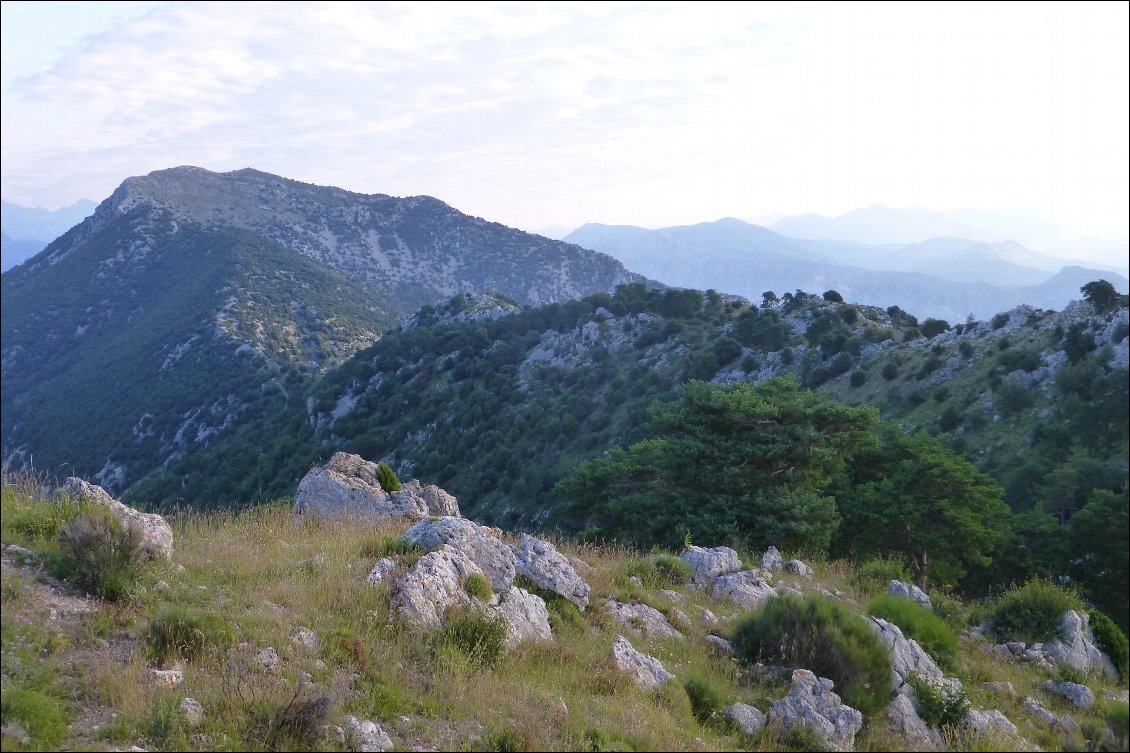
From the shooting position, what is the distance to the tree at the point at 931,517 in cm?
1372

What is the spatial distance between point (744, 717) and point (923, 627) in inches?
136

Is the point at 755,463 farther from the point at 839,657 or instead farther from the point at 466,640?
the point at 466,640

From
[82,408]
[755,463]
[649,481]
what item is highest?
[755,463]

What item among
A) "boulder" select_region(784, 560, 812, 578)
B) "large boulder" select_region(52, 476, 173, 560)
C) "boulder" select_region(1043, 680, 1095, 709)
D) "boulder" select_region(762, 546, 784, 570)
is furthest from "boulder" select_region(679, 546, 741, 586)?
"large boulder" select_region(52, 476, 173, 560)

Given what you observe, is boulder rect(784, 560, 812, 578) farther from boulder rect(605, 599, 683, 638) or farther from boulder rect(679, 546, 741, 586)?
boulder rect(605, 599, 683, 638)

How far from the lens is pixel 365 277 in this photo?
110562 mm

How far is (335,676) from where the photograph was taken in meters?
4.88

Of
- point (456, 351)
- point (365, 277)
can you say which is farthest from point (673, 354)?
point (365, 277)

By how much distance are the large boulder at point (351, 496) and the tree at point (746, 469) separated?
611cm

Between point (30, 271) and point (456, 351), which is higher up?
point (30, 271)

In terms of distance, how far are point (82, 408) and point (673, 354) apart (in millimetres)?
54343

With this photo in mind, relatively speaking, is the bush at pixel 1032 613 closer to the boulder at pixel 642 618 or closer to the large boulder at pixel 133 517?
the boulder at pixel 642 618

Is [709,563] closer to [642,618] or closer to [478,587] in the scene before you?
[642,618]

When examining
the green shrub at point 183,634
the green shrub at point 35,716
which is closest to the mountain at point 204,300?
the green shrub at point 183,634
